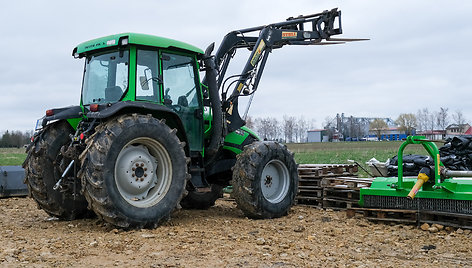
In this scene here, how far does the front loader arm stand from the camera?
347 inches

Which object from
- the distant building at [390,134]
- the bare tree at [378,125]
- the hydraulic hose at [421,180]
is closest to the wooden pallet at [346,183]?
the hydraulic hose at [421,180]

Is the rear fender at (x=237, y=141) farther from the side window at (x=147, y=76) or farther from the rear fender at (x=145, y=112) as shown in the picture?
the side window at (x=147, y=76)

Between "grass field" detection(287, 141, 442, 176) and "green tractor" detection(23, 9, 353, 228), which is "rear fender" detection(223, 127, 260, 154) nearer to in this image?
"green tractor" detection(23, 9, 353, 228)

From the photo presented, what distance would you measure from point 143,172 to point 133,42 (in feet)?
5.82

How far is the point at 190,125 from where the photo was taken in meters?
7.81

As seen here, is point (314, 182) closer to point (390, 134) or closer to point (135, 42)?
point (135, 42)

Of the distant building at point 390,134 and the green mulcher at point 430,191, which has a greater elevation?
the distant building at point 390,134

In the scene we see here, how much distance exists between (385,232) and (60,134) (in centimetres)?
487

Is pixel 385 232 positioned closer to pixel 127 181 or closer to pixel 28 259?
pixel 127 181

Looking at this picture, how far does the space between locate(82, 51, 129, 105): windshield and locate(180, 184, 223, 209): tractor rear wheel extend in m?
2.68

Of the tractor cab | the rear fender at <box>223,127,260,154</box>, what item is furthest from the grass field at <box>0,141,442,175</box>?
the tractor cab

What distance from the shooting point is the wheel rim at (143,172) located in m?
6.59

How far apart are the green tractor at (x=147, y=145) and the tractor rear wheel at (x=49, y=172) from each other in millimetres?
14

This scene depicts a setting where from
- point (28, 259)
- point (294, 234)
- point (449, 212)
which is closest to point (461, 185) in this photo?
point (449, 212)
